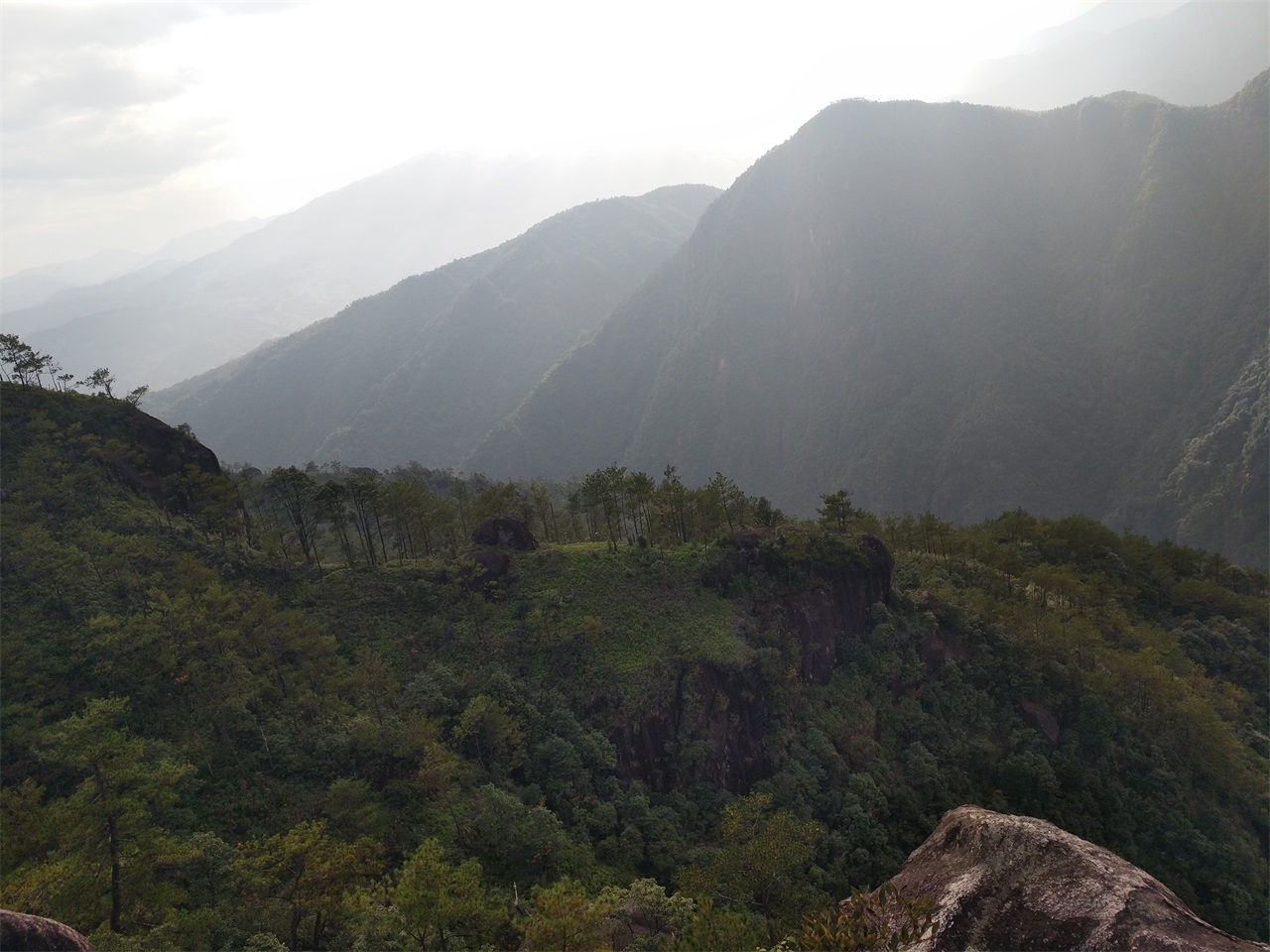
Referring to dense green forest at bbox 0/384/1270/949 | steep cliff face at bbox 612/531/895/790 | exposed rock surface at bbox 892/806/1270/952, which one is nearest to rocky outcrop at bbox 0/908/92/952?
dense green forest at bbox 0/384/1270/949

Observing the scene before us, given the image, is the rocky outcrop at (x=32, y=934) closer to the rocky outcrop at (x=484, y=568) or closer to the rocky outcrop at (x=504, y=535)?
the rocky outcrop at (x=484, y=568)

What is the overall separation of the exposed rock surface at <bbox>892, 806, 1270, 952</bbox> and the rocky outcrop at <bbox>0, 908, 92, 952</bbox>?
16.0 m

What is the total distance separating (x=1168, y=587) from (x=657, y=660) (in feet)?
210

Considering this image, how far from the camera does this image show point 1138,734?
43.9m

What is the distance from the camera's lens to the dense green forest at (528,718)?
20922 mm

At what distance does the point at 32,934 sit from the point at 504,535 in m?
38.9

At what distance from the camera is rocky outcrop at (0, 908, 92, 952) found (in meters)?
10.6

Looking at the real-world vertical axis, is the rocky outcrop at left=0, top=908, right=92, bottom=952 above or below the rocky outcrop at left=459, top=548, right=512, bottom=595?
above

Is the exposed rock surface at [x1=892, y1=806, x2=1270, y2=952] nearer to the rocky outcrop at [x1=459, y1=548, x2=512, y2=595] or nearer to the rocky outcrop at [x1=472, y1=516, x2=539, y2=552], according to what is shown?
the rocky outcrop at [x1=459, y1=548, x2=512, y2=595]

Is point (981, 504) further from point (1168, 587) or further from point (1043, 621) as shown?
point (1043, 621)

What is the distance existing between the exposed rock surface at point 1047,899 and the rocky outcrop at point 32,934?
16.0 meters

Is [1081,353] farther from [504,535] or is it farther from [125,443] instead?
[125,443]

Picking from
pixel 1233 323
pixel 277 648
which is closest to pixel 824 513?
pixel 277 648

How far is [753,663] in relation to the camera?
4059 cm
